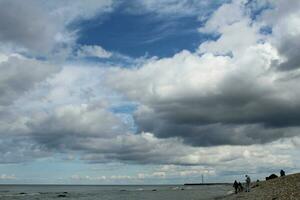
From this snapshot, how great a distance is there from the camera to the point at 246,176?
6606 centimetres

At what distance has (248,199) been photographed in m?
52.5

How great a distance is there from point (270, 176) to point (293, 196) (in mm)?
53234

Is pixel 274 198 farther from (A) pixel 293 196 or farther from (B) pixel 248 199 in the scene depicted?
(B) pixel 248 199

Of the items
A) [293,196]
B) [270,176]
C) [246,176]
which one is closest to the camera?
[293,196]

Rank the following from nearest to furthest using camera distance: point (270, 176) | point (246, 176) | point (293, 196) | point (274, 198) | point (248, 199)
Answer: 1. point (293, 196)
2. point (274, 198)
3. point (248, 199)
4. point (246, 176)
5. point (270, 176)

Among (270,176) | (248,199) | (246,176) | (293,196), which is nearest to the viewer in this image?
(293,196)

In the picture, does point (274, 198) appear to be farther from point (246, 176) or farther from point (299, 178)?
point (246, 176)

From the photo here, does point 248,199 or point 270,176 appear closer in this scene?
point 248,199

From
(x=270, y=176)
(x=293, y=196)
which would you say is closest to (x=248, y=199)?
(x=293, y=196)

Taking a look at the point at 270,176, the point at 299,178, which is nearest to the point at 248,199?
the point at 299,178

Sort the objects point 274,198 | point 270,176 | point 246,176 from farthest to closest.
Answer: point 270,176 < point 246,176 < point 274,198

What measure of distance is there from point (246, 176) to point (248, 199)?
1385cm

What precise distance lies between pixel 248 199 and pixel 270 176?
4081 cm

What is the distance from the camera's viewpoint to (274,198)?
42.8 m
